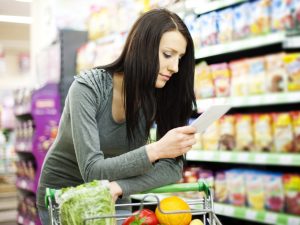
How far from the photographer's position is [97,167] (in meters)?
1.27

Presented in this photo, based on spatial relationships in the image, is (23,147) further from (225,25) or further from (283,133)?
(283,133)

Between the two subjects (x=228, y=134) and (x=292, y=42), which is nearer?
(x=292, y=42)

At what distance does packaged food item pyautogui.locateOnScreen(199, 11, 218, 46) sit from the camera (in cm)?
293

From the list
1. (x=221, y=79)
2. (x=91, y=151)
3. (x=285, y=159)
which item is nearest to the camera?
(x=91, y=151)

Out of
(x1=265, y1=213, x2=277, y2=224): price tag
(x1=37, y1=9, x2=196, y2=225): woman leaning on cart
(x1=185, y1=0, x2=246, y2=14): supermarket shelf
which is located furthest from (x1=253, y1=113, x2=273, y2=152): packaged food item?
(x1=37, y1=9, x2=196, y2=225): woman leaning on cart

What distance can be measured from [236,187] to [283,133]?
0.53m

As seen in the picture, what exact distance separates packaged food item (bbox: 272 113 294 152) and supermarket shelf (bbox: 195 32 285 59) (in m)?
0.43

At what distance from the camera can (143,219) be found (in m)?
1.13

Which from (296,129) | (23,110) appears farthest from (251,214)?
(23,110)

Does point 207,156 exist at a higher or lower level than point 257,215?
higher

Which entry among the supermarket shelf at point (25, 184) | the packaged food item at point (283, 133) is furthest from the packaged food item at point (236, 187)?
the supermarket shelf at point (25, 184)

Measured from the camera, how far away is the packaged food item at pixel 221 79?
2.91 m

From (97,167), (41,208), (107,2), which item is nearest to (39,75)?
(107,2)

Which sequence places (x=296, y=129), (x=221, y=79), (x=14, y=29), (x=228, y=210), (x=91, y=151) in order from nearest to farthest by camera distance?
(x=91, y=151) < (x=296, y=129) < (x=228, y=210) < (x=221, y=79) < (x=14, y=29)
